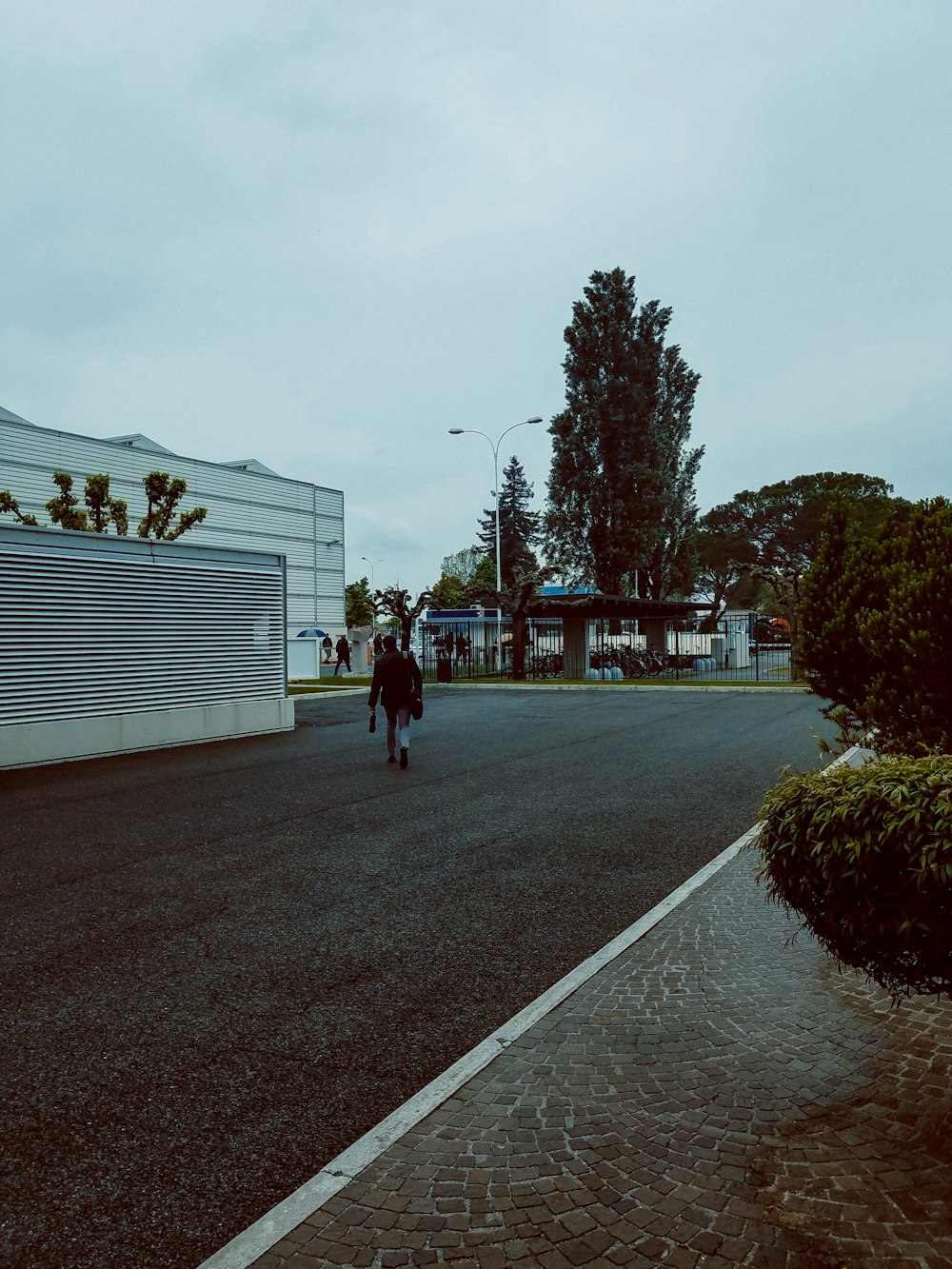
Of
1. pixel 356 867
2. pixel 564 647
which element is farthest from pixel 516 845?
pixel 564 647

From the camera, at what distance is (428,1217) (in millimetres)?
2711

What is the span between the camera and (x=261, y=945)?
5.28 meters

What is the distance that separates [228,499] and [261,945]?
43.5 m

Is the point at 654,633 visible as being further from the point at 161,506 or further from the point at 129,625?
the point at 129,625

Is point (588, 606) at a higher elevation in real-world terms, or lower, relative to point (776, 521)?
lower

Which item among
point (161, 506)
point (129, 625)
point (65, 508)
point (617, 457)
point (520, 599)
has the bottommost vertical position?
point (129, 625)

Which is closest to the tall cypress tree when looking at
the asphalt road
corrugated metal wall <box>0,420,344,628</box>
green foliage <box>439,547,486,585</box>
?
green foliage <box>439,547,486,585</box>

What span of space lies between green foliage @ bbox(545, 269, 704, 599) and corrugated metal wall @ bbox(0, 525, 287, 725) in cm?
3037

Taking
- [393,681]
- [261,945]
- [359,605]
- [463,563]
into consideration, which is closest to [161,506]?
[393,681]

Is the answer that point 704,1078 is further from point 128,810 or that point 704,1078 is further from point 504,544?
point 504,544

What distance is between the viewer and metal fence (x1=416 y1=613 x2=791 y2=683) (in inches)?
1378

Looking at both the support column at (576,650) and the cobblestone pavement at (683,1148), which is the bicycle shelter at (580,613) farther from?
the cobblestone pavement at (683,1148)

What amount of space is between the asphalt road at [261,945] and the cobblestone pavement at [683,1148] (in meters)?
0.37

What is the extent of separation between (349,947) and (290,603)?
44700 mm
